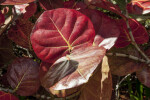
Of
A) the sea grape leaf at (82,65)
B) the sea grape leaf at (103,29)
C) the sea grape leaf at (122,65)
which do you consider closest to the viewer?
the sea grape leaf at (82,65)

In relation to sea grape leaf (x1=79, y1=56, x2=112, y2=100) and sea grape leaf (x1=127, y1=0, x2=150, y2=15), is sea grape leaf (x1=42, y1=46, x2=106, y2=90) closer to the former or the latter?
sea grape leaf (x1=79, y1=56, x2=112, y2=100)

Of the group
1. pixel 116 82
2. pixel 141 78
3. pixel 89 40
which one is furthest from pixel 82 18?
pixel 116 82

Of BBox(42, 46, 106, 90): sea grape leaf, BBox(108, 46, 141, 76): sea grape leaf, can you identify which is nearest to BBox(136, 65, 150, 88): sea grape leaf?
BBox(108, 46, 141, 76): sea grape leaf

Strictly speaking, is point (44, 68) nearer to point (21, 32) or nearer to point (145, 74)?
point (21, 32)

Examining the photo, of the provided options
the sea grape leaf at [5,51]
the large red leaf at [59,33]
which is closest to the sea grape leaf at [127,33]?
the large red leaf at [59,33]

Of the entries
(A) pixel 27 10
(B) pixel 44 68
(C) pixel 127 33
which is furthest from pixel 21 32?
(C) pixel 127 33

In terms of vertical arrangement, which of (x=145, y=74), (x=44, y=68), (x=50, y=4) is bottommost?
(x=145, y=74)

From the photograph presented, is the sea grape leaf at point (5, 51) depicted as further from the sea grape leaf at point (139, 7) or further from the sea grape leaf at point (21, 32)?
the sea grape leaf at point (139, 7)
